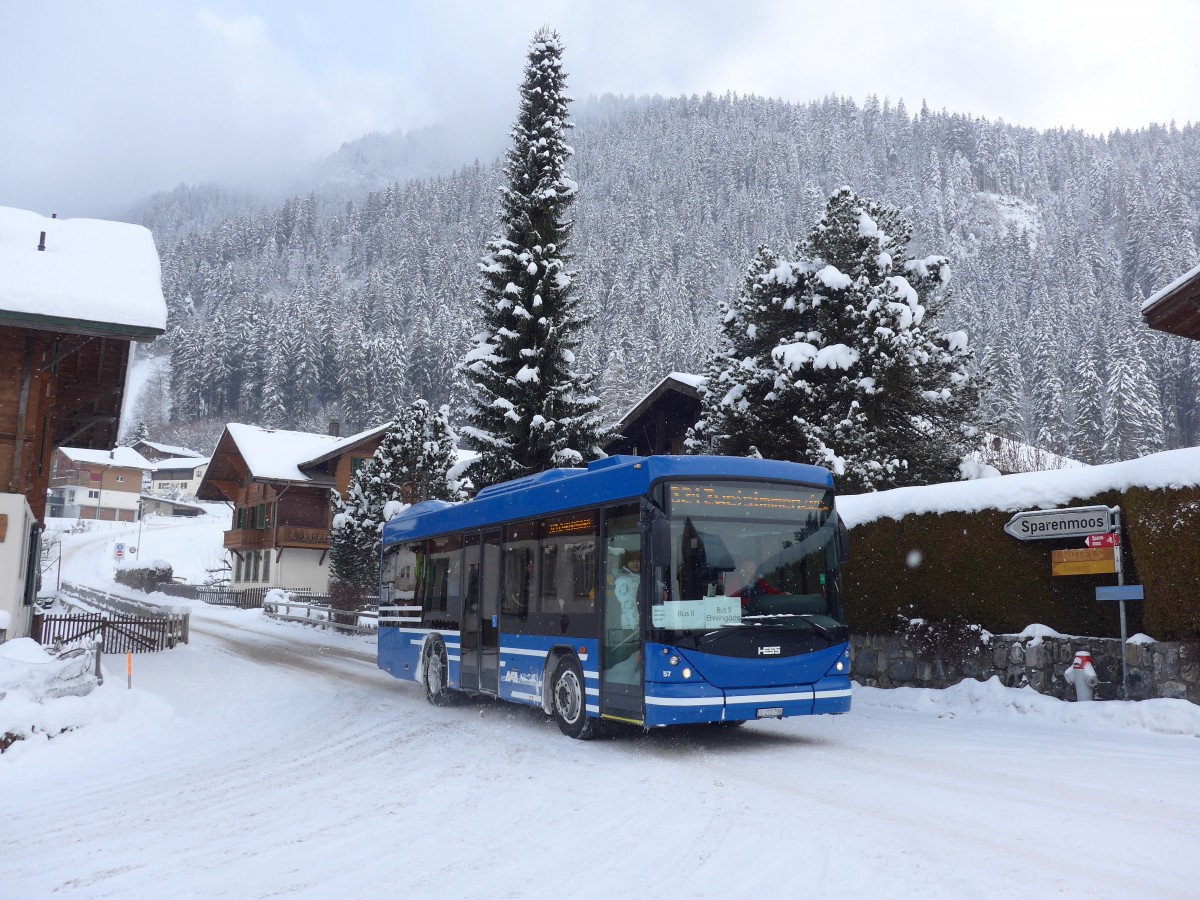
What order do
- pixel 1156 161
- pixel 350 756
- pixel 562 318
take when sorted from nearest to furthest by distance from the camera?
pixel 350 756
pixel 562 318
pixel 1156 161

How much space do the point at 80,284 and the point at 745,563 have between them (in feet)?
39.2

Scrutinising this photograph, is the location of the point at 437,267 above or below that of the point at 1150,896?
above

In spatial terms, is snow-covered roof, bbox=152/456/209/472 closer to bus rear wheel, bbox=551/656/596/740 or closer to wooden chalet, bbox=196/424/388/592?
wooden chalet, bbox=196/424/388/592

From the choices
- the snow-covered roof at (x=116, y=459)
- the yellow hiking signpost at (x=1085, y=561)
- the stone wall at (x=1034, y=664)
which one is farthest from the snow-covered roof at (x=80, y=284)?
the snow-covered roof at (x=116, y=459)

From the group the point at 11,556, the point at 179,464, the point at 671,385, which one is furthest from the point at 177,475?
the point at 11,556

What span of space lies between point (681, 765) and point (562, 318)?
1847 cm

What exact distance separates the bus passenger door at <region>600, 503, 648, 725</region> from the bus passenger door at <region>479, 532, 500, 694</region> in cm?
302

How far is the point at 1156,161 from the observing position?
17650 cm

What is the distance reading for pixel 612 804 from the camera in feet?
25.6

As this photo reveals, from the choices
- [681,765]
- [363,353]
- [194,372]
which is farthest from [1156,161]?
[681,765]

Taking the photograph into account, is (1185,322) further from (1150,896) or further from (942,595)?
Answer: (1150,896)

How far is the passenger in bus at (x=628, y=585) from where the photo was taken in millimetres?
10305

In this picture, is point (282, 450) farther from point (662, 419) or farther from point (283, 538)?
point (662, 419)

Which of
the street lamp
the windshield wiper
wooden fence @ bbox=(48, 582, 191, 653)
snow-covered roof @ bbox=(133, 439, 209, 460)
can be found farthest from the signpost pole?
snow-covered roof @ bbox=(133, 439, 209, 460)
